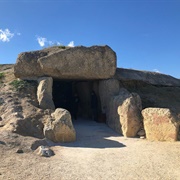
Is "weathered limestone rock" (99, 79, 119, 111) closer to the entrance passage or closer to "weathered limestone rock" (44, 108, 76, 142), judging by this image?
the entrance passage

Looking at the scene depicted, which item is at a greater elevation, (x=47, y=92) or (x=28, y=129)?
(x=47, y=92)

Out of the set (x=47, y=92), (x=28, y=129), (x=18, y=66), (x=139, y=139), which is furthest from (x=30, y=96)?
(x=139, y=139)

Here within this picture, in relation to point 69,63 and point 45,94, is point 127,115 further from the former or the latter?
point 69,63

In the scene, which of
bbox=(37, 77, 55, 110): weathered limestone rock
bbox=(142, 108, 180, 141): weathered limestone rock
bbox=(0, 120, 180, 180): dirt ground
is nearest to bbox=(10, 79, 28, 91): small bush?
bbox=(37, 77, 55, 110): weathered limestone rock

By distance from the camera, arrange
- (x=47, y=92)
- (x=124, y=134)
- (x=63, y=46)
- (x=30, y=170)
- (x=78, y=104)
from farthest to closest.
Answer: (x=78, y=104) → (x=63, y=46) → (x=47, y=92) → (x=124, y=134) → (x=30, y=170)

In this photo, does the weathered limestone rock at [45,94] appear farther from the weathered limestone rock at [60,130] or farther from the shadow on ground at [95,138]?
the weathered limestone rock at [60,130]

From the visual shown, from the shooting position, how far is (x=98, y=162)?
605cm

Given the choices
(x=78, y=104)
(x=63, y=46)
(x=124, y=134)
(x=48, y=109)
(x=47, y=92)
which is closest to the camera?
(x=124, y=134)

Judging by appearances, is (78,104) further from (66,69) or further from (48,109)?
(48,109)

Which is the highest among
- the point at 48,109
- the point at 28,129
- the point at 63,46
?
the point at 63,46

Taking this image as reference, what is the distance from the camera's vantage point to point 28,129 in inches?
329

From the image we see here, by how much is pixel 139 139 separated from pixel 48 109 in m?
3.81

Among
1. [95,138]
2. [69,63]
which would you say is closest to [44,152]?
[95,138]

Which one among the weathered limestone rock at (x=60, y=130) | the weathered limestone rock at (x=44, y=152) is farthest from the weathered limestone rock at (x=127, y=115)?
the weathered limestone rock at (x=44, y=152)
